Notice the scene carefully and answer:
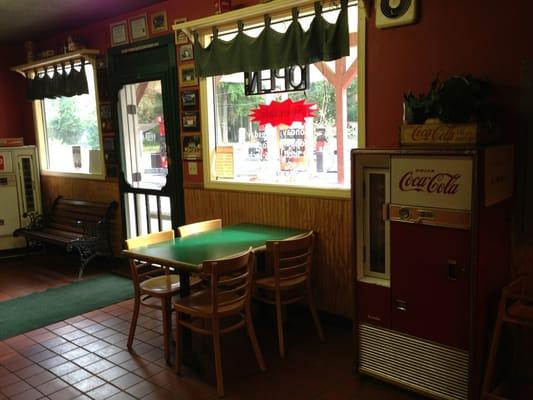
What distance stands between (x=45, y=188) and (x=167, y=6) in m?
3.43

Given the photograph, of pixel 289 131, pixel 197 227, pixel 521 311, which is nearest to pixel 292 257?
pixel 197 227

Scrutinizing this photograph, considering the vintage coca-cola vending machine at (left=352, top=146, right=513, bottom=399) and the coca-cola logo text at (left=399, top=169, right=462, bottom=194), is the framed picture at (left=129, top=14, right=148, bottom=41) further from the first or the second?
the coca-cola logo text at (left=399, top=169, right=462, bottom=194)

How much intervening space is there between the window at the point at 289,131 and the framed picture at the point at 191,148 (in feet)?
0.48

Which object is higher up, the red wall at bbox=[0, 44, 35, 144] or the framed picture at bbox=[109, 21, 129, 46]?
the framed picture at bbox=[109, 21, 129, 46]

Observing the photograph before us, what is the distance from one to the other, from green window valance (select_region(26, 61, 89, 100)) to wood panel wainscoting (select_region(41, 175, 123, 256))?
106cm

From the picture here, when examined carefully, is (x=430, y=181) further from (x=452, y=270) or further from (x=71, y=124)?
(x=71, y=124)

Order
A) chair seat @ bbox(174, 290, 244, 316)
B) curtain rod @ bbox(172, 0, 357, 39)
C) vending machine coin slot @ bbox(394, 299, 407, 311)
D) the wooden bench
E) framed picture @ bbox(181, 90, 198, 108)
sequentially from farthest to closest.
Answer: the wooden bench, framed picture @ bbox(181, 90, 198, 108), curtain rod @ bbox(172, 0, 357, 39), chair seat @ bbox(174, 290, 244, 316), vending machine coin slot @ bbox(394, 299, 407, 311)

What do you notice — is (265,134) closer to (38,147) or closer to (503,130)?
(503,130)

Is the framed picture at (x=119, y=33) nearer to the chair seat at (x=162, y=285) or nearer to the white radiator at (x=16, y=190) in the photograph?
the white radiator at (x=16, y=190)

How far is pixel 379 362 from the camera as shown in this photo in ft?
9.12

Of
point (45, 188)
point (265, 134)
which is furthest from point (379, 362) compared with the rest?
point (45, 188)

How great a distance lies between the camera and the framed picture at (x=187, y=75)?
440 centimetres

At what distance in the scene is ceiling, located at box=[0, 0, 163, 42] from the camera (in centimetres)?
461

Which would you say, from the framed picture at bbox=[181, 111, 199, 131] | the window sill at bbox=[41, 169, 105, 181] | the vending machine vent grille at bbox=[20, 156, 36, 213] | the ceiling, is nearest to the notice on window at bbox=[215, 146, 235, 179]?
the framed picture at bbox=[181, 111, 199, 131]
